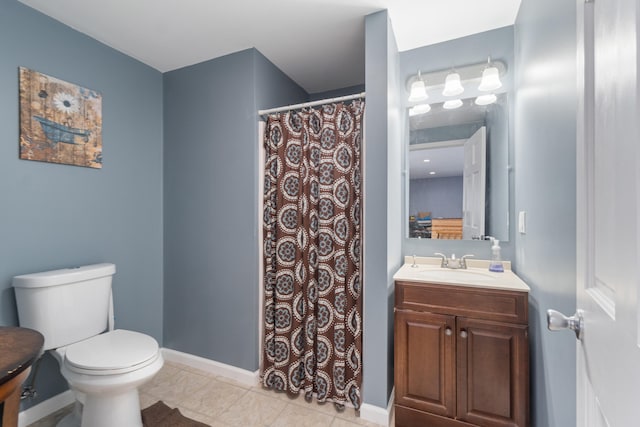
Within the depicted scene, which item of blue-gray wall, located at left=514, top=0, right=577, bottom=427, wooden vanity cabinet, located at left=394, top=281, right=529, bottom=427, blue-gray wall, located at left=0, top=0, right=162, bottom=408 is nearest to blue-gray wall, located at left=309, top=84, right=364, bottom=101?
blue-gray wall, located at left=514, top=0, right=577, bottom=427

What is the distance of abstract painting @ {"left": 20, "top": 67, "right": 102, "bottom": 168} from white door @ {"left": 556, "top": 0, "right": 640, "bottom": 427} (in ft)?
8.02

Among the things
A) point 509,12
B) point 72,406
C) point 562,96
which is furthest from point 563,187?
point 72,406

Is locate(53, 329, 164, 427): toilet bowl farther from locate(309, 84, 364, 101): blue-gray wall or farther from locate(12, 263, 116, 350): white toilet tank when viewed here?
locate(309, 84, 364, 101): blue-gray wall

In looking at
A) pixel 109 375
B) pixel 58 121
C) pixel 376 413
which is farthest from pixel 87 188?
pixel 376 413

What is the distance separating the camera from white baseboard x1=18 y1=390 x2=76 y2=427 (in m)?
1.58

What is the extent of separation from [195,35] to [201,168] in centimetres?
91

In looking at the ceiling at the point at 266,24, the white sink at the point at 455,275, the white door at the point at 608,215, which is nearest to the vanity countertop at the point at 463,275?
the white sink at the point at 455,275

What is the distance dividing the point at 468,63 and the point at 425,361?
195 cm

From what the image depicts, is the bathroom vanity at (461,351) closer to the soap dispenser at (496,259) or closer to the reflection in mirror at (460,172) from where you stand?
the soap dispenser at (496,259)

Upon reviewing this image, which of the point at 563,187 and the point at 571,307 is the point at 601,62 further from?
the point at 571,307

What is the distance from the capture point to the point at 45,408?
1.67 metres

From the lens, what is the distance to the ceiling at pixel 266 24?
64.2 inches

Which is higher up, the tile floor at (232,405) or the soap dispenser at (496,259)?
the soap dispenser at (496,259)

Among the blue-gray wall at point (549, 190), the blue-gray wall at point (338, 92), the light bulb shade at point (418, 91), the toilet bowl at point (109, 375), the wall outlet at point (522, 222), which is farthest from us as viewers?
the blue-gray wall at point (338, 92)
